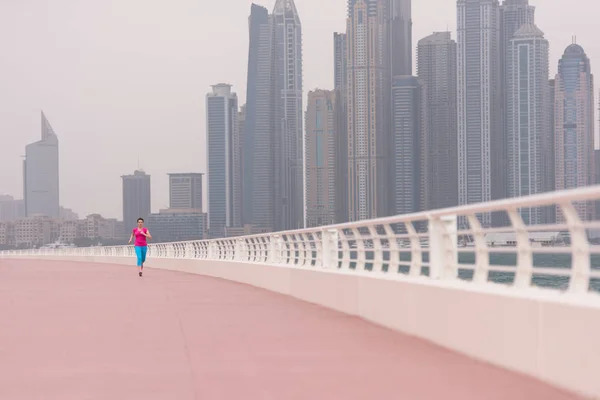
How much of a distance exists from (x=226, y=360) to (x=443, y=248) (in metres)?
3.66

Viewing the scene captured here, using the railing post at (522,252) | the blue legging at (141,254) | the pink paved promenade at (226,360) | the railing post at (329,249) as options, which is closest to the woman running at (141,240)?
the blue legging at (141,254)

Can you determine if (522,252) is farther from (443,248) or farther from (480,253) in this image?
(443,248)

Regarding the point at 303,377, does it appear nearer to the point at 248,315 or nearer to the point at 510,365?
the point at 510,365

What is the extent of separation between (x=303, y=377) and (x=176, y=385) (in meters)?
1.10

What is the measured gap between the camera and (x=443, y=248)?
43.0 ft

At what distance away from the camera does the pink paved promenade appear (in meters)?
8.34

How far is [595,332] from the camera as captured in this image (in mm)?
7809

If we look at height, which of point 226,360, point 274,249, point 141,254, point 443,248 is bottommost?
point 226,360

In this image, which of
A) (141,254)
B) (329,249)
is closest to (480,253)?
(329,249)

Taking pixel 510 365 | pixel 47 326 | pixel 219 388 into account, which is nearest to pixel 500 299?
pixel 510 365

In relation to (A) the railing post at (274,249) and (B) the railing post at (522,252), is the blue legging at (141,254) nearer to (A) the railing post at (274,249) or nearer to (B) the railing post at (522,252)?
(A) the railing post at (274,249)

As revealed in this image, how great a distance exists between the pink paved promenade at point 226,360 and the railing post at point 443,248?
2.76 ft

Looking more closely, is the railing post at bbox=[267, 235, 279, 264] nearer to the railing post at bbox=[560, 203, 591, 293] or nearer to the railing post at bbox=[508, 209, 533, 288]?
the railing post at bbox=[508, 209, 533, 288]

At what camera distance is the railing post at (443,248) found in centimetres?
1274
